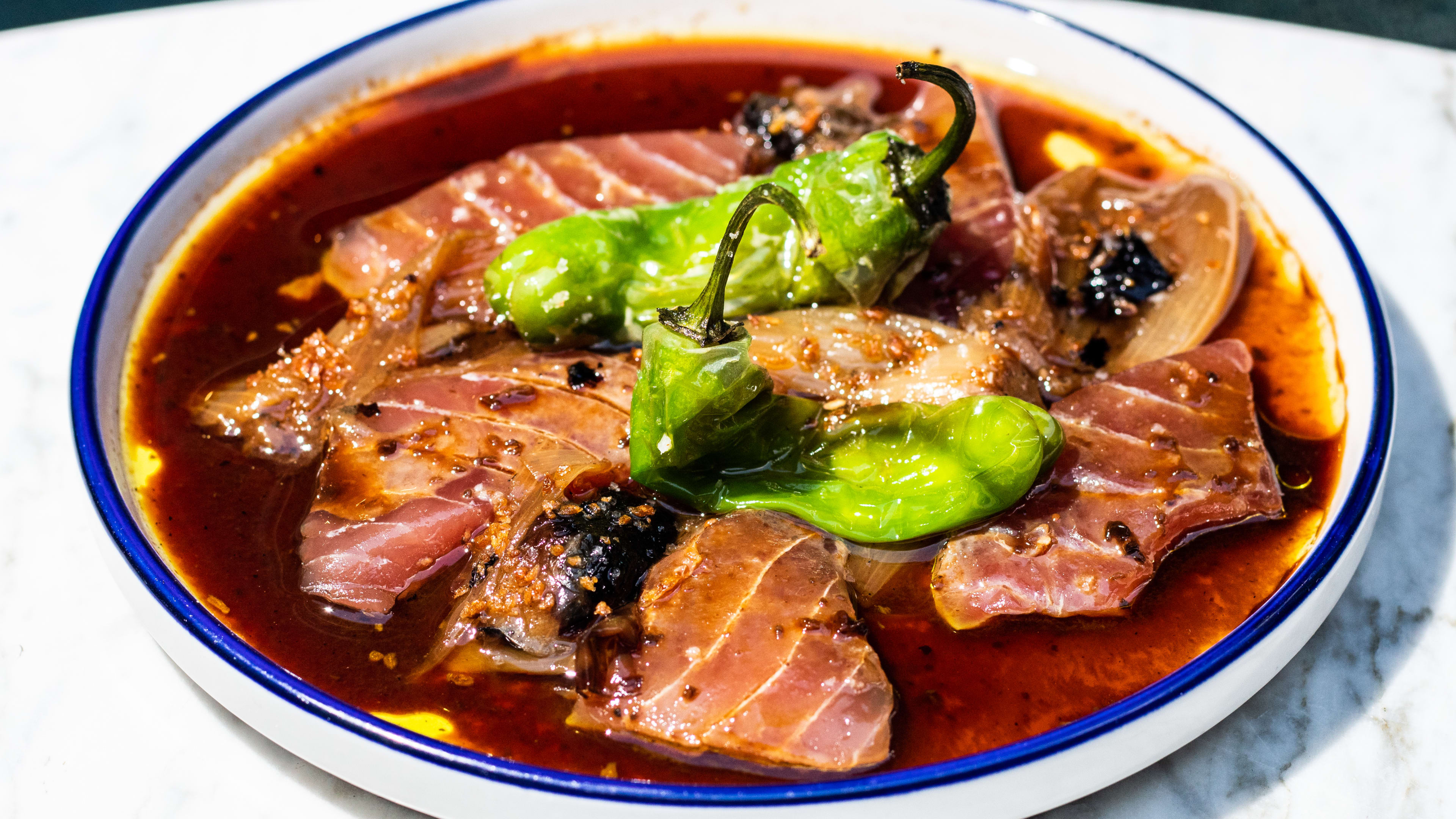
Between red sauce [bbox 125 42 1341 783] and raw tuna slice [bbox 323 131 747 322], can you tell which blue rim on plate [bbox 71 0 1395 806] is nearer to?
red sauce [bbox 125 42 1341 783]

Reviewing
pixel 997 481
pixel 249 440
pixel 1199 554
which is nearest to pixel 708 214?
pixel 997 481

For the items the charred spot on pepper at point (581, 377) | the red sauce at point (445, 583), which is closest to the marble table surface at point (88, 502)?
the red sauce at point (445, 583)

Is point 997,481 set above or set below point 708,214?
below

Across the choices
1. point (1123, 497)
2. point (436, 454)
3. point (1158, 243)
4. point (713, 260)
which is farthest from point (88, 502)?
point (1158, 243)

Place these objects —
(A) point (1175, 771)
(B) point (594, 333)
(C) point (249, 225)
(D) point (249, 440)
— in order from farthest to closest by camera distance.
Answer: (C) point (249, 225), (B) point (594, 333), (D) point (249, 440), (A) point (1175, 771)

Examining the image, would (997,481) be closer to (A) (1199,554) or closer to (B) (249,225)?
(A) (1199,554)

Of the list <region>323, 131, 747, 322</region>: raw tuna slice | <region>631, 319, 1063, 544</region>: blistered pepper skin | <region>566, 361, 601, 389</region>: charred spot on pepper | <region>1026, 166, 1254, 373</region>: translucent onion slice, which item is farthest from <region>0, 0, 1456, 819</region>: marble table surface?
<region>566, 361, 601, 389</region>: charred spot on pepper
